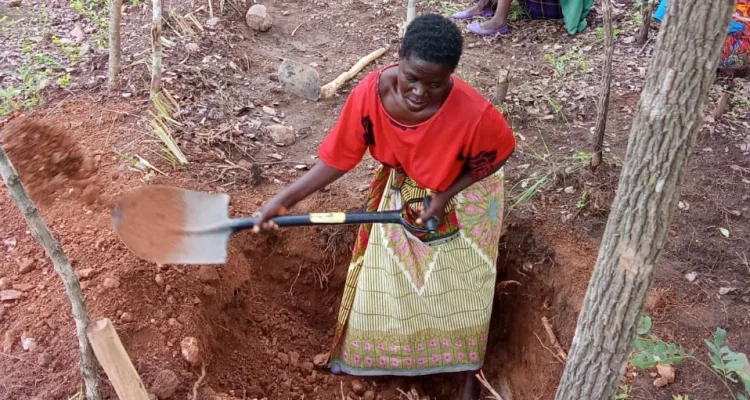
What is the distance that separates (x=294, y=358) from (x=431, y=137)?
1307mm

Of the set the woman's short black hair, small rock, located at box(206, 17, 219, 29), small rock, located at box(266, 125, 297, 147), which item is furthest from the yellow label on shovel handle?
small rock, located at box(206, 17, 219, 29)

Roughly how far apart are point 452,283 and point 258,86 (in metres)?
2.10

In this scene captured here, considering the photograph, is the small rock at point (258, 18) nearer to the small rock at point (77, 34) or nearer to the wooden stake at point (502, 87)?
the small rock at point (77, 34)

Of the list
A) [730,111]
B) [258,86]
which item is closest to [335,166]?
[258,86]

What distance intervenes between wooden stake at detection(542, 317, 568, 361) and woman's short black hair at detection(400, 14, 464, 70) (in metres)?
1.26

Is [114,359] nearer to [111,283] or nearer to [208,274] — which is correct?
[111,283]

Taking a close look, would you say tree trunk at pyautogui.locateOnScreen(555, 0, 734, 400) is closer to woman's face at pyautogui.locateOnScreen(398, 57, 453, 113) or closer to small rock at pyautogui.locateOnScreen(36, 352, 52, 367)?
woman's face at pyautogui.locateOnScreen(398, 57, 453, 113)

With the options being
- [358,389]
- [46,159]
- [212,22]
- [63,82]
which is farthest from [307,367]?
[212,22]

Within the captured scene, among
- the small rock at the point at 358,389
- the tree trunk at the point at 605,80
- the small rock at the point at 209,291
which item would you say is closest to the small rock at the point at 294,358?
the small rock at the point at 358,389

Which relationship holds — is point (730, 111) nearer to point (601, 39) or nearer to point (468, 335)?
point (601, 39)

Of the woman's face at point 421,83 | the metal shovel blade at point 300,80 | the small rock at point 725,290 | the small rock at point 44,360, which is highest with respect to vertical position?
the woman's face at point 421,83

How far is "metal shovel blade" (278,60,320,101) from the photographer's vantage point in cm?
386

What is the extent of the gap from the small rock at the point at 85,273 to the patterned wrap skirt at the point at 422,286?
102 cm

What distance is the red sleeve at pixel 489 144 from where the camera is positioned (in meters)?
2.04
